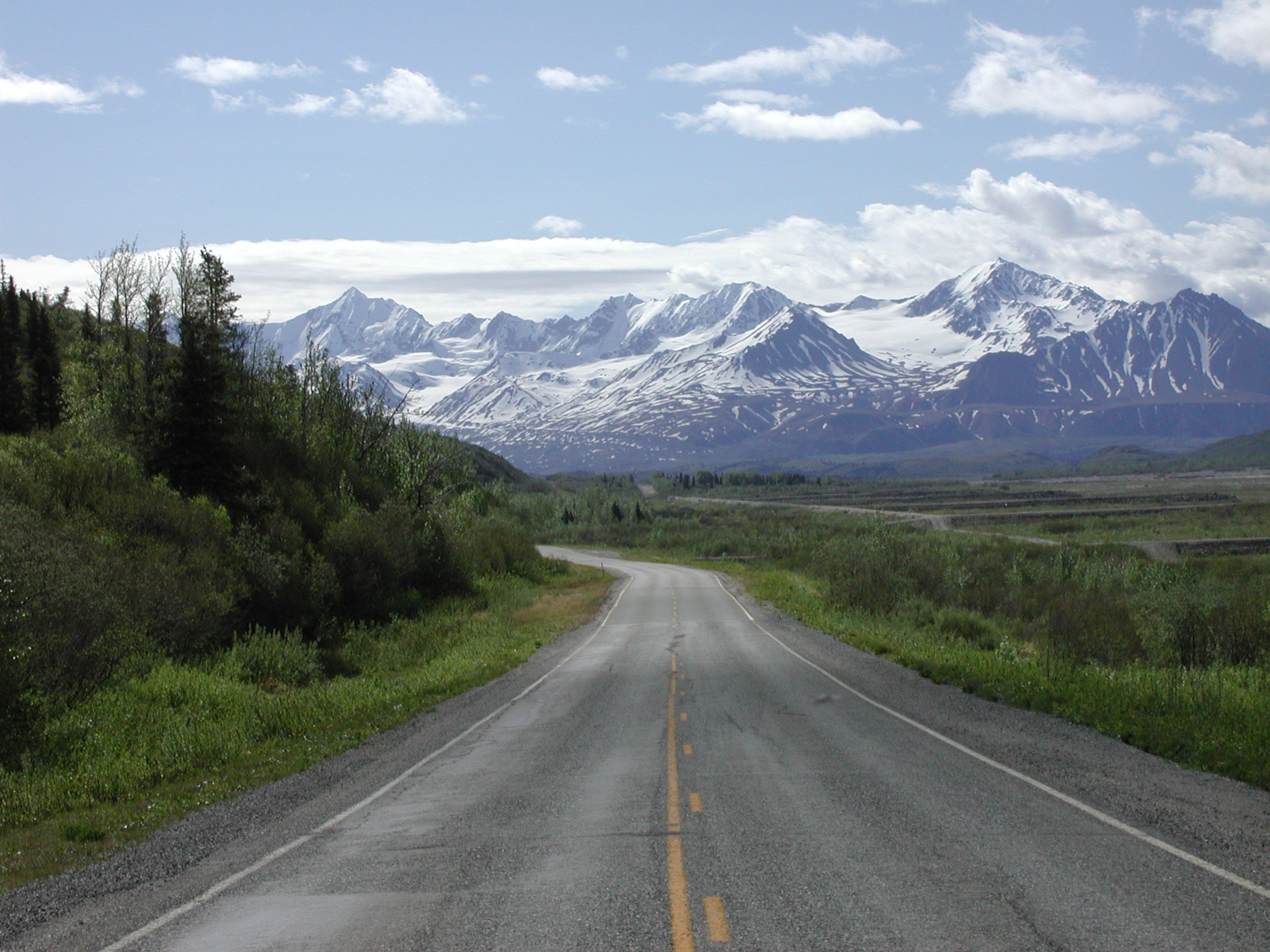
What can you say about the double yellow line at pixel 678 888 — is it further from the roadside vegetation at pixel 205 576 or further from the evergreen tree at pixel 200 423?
the evergreen tree at pixel 200 423

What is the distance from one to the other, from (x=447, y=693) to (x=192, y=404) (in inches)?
586

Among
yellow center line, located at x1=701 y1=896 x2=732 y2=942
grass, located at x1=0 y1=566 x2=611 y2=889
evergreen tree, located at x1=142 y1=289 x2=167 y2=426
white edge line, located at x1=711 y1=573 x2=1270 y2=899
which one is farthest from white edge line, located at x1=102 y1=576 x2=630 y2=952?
evergreen tree, located at x1=142 y1=289 x2=167 y2=426

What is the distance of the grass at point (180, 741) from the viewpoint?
34.4 feet

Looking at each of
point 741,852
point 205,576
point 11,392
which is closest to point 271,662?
point 205,576

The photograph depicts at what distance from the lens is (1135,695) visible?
15469 millimetres

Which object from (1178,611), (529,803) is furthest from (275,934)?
(1178,611)

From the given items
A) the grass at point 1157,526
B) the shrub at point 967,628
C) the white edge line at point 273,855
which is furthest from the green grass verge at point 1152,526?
the white edge line at point 273,855

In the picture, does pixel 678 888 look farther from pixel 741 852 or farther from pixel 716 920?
pixel 741 852

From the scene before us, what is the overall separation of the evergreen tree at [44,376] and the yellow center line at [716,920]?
1749 inches

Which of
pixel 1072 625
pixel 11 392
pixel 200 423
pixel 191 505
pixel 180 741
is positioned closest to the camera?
pixel 180 741

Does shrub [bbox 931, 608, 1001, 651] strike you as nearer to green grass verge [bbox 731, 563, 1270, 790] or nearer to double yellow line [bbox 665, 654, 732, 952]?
green grass verge [bbox 731, 563, 1270, 790]

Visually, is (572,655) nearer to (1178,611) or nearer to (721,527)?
(1178,611)

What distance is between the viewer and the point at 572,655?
2678 centimetres

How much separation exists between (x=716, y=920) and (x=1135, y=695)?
1131cm
